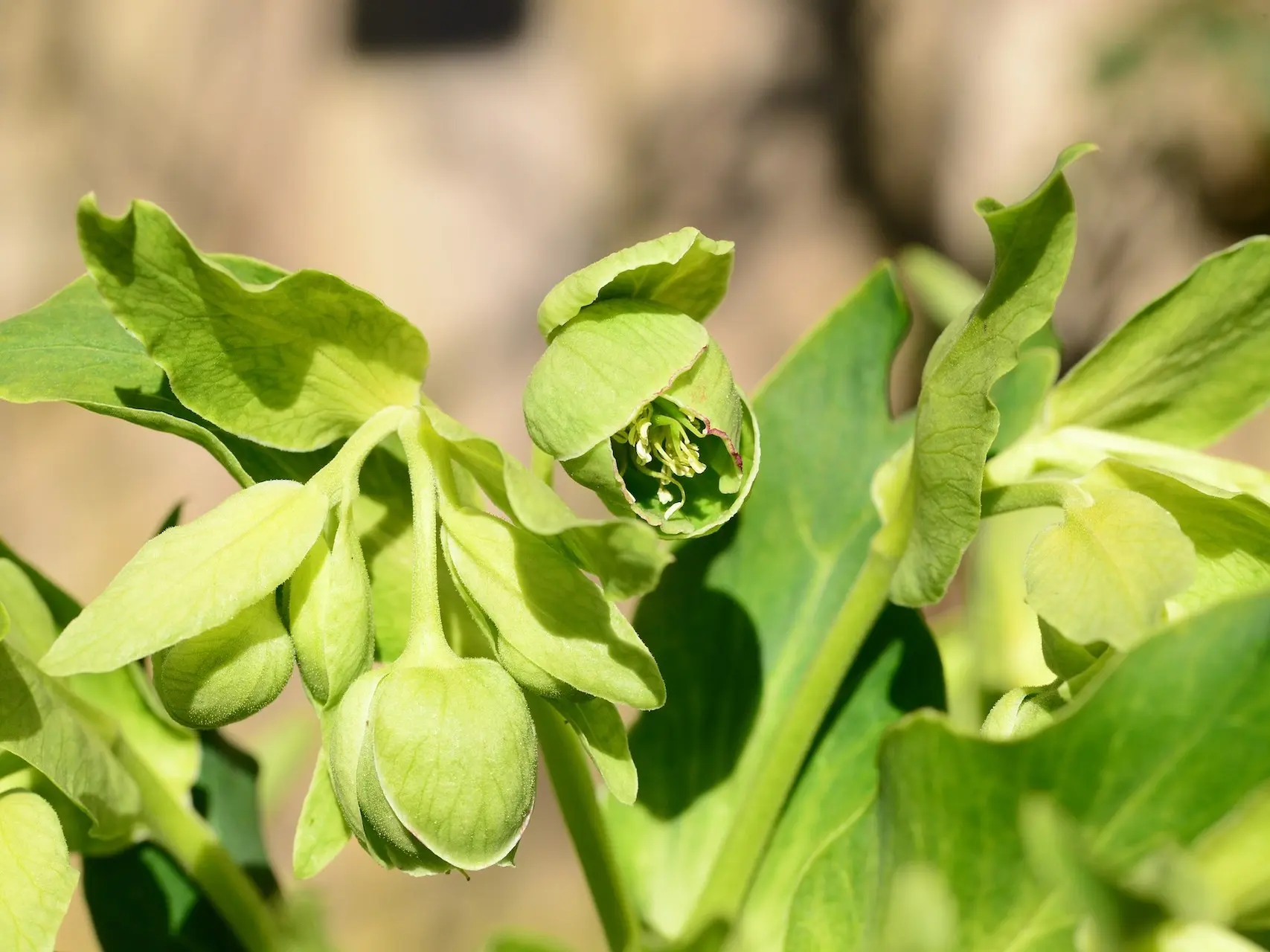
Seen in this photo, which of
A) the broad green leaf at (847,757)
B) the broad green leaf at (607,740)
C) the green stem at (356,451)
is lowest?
the broad green leaf at (847,757)

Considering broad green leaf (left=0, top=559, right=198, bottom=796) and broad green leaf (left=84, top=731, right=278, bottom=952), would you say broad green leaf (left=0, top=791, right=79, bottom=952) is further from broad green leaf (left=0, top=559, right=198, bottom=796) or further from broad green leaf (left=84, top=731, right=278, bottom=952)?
broad green leaf (left=84, top=731, right=278, bottom=952)

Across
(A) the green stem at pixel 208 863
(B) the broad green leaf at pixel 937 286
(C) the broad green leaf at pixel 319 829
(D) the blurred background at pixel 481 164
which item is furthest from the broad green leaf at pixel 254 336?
(D) the blurred background at pixel 481 164

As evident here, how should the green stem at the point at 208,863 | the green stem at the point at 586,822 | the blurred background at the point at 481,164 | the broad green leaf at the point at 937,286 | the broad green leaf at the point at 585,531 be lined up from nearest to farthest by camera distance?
the broad green leaf at the point at 585,531, the green stem at the point at 586,822, the green stem at the point at 208,863, the broad green leaf at the point at 937,286, the blurred background at the point at 481,164

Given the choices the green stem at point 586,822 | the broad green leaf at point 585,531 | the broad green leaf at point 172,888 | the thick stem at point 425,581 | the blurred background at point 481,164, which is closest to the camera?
the broad green leaf at point 585,531

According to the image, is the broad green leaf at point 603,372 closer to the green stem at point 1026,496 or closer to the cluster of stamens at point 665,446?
the cluster of stamens at point 665,446

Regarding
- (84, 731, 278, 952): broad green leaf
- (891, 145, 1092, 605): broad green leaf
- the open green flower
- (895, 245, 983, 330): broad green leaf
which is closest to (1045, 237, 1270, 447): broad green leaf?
(891, 145, 1092, 605): broad green leaf

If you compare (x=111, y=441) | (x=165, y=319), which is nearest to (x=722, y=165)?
(x=111, y=441)

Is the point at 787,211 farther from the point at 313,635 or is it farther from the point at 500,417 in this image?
the point at 313,635

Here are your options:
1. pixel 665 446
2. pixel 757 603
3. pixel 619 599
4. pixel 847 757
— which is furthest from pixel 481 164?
pixel 619 599
